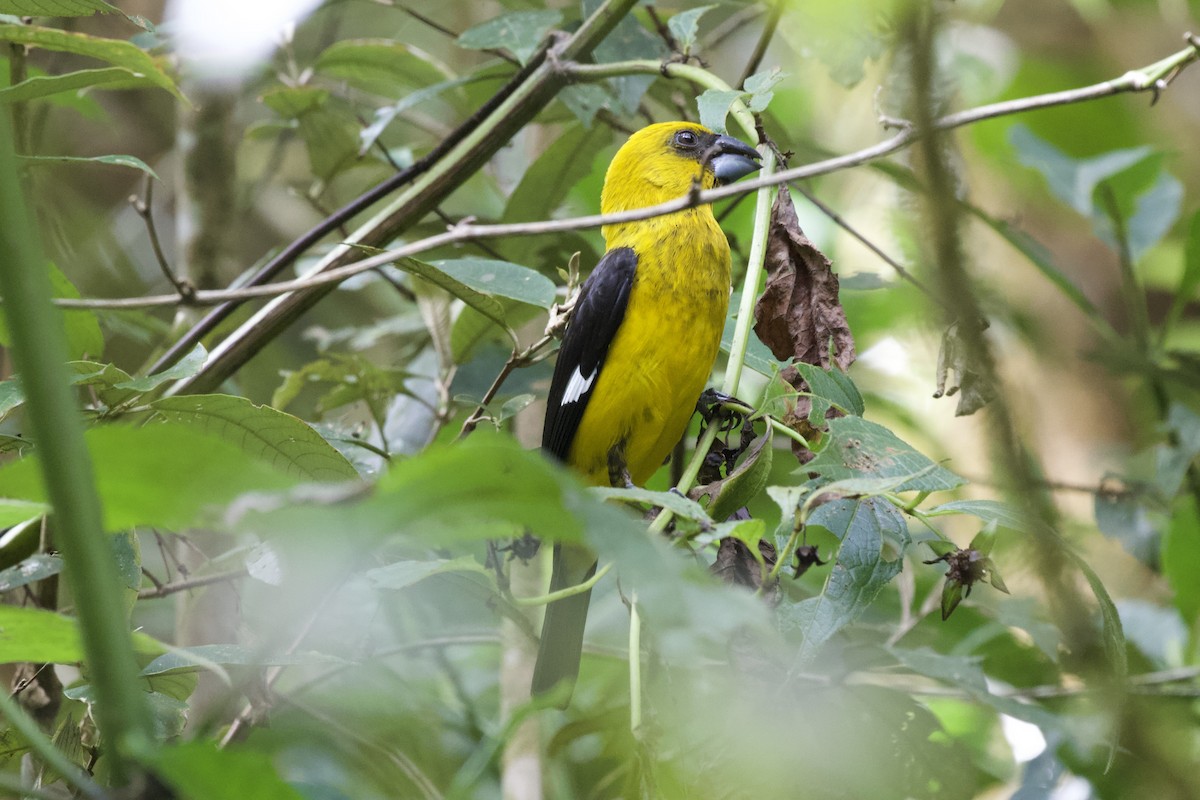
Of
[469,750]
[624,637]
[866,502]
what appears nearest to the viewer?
[866,502]

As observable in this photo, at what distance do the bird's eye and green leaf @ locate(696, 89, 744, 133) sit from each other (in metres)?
1.61

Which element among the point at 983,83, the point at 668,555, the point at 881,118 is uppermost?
the point at 983,83

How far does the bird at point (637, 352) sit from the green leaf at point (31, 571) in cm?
113

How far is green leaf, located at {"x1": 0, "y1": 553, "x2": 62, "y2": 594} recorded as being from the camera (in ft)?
5.55

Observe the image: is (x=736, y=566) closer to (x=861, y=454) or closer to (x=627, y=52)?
(x=861, y=454)

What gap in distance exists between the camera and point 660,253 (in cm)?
272

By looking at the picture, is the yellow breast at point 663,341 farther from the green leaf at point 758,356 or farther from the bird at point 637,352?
the green leaf at point 758,356

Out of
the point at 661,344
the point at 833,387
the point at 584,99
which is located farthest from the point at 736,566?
the point at 584,99

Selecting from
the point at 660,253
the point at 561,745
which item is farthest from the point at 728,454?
the point at 660,253

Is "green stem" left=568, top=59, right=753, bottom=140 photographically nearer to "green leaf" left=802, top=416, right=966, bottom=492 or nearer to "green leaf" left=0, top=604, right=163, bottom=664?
"green leaf" left=802, top=416, right=966, bottom=492

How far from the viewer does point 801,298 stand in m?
1.89

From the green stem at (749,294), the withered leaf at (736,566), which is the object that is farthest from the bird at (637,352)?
the withered leaf at (736,566)

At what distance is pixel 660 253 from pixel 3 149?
207cm

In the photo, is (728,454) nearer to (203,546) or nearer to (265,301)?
(265,301)
